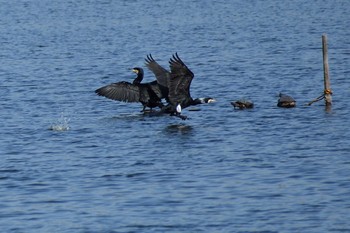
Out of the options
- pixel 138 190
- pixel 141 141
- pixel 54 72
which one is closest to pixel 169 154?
pixel 141 141

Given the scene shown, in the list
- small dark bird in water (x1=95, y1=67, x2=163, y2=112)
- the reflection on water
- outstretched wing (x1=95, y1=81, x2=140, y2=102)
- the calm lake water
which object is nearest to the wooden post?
the calm lake water

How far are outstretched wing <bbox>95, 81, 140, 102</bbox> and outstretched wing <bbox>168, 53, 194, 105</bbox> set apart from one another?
142 cm

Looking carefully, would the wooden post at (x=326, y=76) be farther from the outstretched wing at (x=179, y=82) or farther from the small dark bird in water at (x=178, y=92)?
the outstretched wing at (x=179, y=82)

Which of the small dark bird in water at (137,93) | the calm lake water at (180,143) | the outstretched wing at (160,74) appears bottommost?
the calm lake water at (180,143)

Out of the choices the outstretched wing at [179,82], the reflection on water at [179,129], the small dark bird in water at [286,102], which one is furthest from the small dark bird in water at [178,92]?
the small dark bird in water at [286,102]

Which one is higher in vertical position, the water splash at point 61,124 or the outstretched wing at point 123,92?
the outstretched wing at point 123,92

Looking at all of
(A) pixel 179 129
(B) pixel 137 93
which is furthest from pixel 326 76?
(B) pixel 137 93

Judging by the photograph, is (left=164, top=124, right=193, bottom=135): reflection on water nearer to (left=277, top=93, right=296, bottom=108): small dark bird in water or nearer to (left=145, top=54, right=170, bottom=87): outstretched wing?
(left=145, top=54, right=170, bottom=87): outstretched wing

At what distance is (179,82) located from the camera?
87.5 ft

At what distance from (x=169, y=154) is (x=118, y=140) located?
206cm

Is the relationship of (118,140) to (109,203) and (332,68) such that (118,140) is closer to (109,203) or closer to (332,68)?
(109,203)

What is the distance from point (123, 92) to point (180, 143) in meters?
4.06

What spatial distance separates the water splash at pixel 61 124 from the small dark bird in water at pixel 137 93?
1145mm

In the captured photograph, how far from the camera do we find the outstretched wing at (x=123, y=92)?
2807 cm
